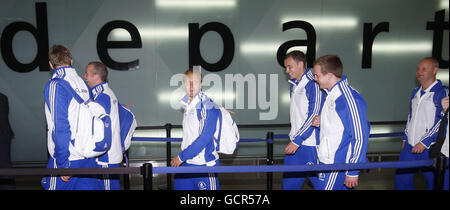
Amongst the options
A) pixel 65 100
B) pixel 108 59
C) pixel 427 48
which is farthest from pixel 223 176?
pixel 427 48

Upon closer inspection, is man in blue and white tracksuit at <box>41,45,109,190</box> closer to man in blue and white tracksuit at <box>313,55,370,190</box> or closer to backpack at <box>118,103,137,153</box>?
backpack at <box>118,103,137,153</box>

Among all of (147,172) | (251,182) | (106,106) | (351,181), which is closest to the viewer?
(147,172)

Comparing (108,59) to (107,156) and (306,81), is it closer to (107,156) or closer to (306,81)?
(107,156)

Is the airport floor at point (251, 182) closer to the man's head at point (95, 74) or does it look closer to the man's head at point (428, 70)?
the man's head at point (428, 70)

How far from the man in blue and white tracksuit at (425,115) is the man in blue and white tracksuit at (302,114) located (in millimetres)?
1015

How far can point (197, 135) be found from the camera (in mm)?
2584

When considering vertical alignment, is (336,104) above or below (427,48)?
below

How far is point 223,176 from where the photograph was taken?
4844 mm

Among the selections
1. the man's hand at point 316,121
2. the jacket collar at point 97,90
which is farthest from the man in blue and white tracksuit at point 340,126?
the jacket collar at point 97,90

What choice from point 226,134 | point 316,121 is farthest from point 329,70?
point 226,134

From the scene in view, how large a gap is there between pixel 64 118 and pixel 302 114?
217 cm

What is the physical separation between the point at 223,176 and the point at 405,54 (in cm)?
382

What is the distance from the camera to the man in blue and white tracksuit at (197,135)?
2.43 meters

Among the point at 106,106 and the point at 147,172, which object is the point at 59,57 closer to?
the point at 106,106
